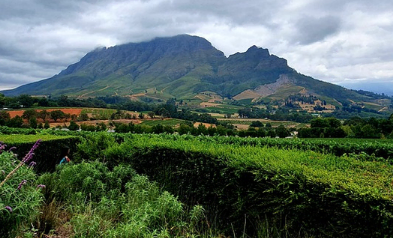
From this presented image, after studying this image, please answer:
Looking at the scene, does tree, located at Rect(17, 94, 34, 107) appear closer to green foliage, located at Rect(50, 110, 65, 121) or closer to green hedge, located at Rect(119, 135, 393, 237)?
green foliage, located at Rect(50, 110, 65, 121)

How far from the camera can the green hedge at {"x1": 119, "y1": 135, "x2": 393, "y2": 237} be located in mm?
3209

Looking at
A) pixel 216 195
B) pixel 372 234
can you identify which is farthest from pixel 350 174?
pixel 216 195

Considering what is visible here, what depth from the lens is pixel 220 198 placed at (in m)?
5.45

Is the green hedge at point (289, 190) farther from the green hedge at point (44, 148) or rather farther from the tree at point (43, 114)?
the tree at point (43, 114)

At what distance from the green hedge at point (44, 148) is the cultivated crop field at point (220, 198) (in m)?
4.61

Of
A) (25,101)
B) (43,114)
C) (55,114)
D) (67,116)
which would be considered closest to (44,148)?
(55,114)

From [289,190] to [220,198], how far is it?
1.89 metres

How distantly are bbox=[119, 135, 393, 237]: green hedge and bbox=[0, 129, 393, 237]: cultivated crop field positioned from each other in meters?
0.01

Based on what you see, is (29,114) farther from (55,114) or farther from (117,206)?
(117,206)

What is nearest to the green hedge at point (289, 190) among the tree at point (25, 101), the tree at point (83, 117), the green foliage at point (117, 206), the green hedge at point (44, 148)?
the green foliage at point (117, 206)

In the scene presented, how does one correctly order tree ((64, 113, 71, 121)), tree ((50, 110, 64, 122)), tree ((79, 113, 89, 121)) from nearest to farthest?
1. tree ((50, 110, 64, 122))
2. tree ((64, 113, 71, 121))
3. tree ((79, 113, 89, 121))

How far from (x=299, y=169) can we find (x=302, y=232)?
944 mm

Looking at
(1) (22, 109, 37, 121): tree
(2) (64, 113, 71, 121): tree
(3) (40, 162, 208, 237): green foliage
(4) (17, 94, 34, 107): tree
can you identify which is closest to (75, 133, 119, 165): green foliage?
(3) (40, 162, 208, 237): green foliage

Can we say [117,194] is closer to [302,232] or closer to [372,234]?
[302,232]
